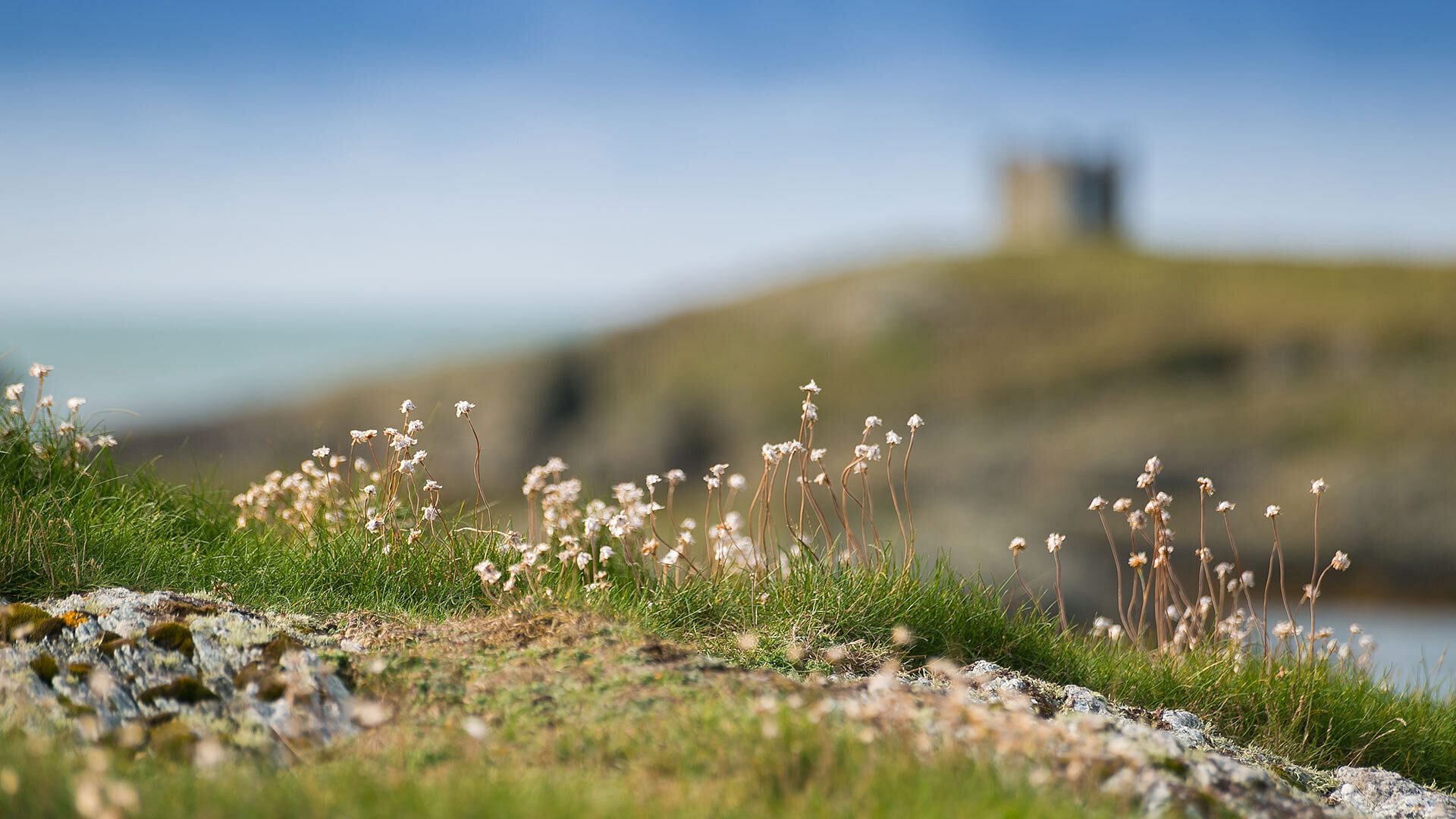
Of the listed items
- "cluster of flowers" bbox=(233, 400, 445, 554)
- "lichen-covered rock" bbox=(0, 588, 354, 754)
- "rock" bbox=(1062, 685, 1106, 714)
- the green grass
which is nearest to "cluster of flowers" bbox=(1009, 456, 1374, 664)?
the green grass

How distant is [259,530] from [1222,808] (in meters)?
5.82

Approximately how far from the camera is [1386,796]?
548 cm

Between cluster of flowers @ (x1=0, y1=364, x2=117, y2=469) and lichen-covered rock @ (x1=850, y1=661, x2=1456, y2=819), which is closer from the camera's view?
lichen-covered rock @ (x1=850, y1=661, x2=1456, y2=819)

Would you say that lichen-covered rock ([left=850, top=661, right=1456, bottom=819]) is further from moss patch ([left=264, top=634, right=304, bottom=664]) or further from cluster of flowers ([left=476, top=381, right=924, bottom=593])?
moss patch ([left=264, top=634, right=304, bottom=664])

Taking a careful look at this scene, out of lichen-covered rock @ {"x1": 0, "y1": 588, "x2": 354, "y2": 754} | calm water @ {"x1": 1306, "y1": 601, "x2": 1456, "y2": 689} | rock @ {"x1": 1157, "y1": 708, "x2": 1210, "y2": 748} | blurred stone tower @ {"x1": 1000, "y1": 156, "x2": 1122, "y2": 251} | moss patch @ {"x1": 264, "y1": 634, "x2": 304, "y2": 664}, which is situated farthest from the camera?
blurred stone tower @ {"x1": 1000, "y1": 156, "x2": 1122, "y2": 251}

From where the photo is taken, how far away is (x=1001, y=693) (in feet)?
15.9

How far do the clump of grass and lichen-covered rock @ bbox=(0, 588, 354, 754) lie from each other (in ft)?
2.70

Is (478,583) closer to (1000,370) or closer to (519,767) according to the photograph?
(519,767)

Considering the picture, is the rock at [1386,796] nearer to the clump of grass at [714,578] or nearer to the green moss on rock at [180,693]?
the clump of grass at [714,578]

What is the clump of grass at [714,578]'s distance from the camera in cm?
575

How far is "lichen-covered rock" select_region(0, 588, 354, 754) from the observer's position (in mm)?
4121

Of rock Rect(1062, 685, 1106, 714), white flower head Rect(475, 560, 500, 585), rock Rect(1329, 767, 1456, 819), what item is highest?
white flower head Rect(475, 560, 500, 585)

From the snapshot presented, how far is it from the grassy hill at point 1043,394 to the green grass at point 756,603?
37.9 m

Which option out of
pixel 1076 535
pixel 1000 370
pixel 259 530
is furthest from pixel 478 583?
pixel 1000 370
